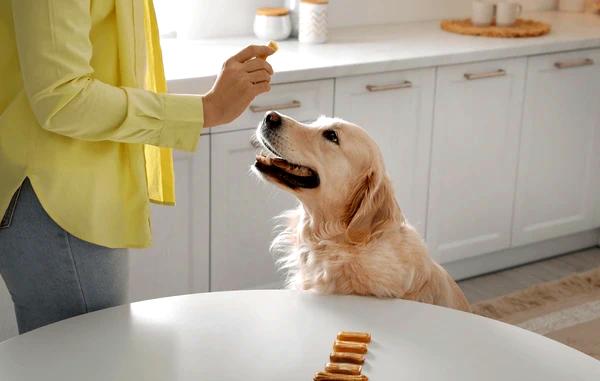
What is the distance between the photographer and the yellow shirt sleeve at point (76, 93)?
1412mm

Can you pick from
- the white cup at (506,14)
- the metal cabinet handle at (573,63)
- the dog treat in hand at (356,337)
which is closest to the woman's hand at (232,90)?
the dog treat in hand at (356,337)

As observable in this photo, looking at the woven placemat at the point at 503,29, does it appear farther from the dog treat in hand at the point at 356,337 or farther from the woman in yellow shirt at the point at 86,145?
the dog treat in hand at the point at 356,337

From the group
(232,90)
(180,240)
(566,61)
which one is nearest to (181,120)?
(232,90)

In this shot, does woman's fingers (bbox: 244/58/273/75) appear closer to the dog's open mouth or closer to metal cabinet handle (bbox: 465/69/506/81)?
the dog's open mouth

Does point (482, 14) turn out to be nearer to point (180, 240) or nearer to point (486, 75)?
point (486, 75)

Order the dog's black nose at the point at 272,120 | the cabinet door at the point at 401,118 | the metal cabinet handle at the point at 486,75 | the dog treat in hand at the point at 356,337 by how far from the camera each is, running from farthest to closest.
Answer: the metal cabinet handle at the point at 486,75 < the cabinet door at the point at 401,118 < the dog's black nose at the point at 272,120 < the dog treat in hand at the point at 356,337

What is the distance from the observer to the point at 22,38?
1.42 m

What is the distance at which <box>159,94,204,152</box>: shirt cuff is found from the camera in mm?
1574

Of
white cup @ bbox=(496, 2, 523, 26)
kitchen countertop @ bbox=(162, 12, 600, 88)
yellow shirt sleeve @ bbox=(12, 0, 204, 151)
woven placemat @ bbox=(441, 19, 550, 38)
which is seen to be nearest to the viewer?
yellow shirt sleeve @ bbox=(12, 0, 204, 151)

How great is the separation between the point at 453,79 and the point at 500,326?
6.82ft

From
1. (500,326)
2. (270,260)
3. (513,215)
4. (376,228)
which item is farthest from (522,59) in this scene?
(500,326)

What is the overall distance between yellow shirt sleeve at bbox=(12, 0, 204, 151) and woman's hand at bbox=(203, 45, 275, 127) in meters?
0.04

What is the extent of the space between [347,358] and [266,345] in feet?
0.44

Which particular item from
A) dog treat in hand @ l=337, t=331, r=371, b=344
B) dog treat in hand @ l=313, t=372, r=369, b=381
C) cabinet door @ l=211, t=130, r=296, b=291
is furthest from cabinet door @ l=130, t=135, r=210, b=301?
dog treat in hand @ l=313, t=372, r=369, b=381
